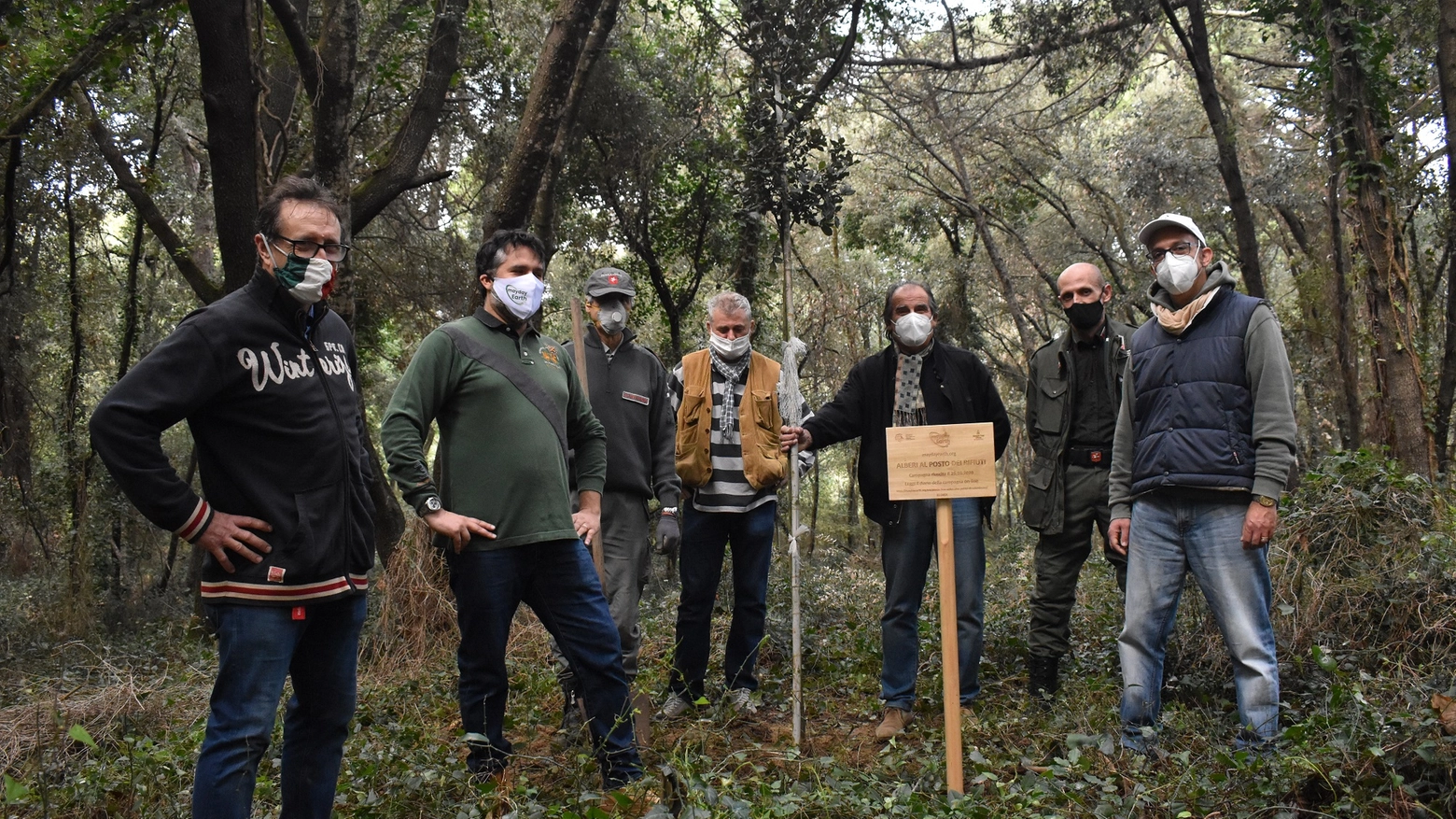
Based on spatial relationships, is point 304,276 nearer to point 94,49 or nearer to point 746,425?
point 746,425

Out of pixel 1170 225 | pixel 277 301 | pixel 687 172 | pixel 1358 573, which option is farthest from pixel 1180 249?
pixel 687 172

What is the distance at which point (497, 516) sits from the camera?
3631 millimetres

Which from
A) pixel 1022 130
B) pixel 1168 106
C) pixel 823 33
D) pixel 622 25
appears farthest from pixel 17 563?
pixel 1168 106

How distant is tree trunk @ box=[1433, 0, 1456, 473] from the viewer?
5793mm

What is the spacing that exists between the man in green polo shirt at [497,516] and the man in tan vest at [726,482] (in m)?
1.39

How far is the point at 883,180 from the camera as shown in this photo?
18266 millimetres

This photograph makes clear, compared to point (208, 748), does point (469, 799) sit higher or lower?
lower

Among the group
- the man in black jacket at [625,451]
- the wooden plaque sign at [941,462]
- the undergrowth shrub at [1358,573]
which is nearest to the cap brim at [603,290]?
the man in black jacket at [625,451]

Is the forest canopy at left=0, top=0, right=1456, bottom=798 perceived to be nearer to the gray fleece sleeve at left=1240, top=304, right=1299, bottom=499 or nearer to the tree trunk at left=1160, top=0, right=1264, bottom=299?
the tree trunk at left=1160, top=0, right=1264, bottom=299

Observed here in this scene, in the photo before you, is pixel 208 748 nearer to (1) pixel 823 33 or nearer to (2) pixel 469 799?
(2) pixel 469 799

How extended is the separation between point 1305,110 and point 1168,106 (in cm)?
1025

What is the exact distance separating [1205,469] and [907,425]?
1.55 m

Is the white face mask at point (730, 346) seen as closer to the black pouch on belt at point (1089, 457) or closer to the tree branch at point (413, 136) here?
the black pouch on belt at point (1089, 457)

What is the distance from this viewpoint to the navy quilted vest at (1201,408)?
3.75 m
